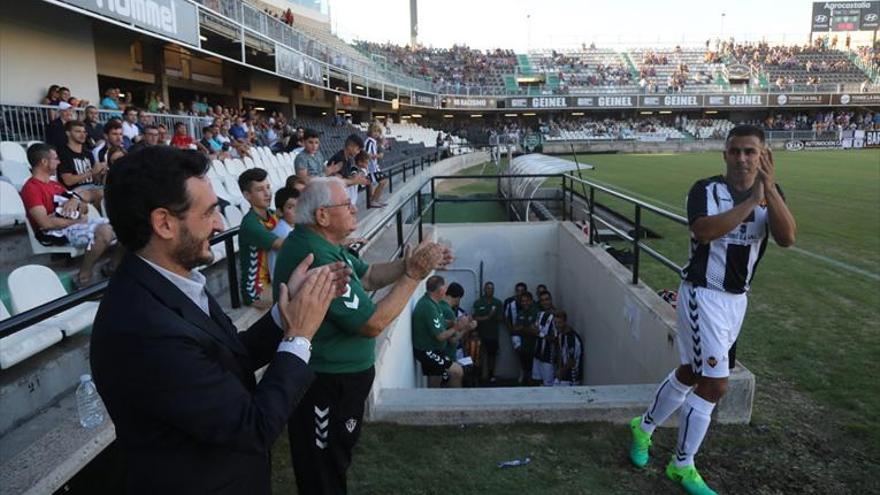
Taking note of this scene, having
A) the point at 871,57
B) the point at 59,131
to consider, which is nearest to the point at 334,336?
the point at 59,131

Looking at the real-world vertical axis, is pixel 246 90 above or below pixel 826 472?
above

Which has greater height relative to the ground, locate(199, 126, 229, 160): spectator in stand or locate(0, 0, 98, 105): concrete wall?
locate(0, 0, 98, 105): concrete wall

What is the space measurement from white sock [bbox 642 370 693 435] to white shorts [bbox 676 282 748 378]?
0.20 meters

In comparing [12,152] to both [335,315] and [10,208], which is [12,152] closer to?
[10,208]

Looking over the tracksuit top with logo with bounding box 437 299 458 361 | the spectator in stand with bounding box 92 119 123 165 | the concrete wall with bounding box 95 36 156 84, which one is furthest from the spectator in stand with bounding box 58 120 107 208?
the concrete wall with bounding box 95 36 156 84

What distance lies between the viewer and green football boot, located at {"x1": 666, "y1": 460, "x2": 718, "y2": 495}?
3033 millimetres

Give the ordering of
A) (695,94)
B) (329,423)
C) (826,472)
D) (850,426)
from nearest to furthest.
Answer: (329,423) → (826,472) → (850,426) → (695,94)

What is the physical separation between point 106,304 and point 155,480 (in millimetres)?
450

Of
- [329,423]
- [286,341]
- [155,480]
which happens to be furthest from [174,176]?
[329,423]

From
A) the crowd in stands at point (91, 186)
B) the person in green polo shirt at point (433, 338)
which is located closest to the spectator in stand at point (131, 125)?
the crowd in stands at point (91, 186)

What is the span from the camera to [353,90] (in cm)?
3262

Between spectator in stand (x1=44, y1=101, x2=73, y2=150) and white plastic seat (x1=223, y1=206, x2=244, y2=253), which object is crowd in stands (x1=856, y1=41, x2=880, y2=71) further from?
spectator in stand (x1=44, y1=101, x2=73, y2=150)

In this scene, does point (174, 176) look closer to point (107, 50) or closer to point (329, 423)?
point (329, 423)

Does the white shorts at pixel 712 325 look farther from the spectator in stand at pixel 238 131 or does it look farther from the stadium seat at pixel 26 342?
the spectator in stand at pixel 238 131
